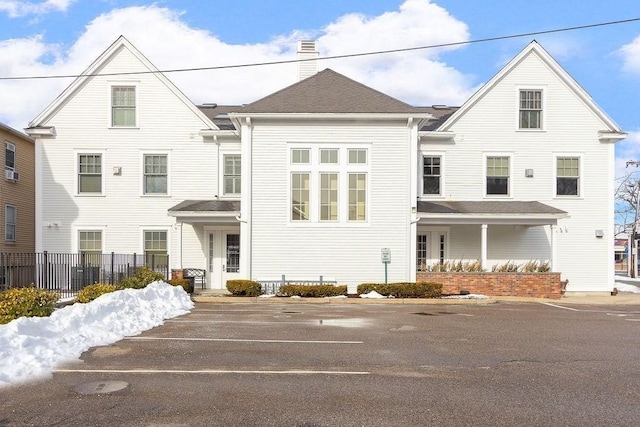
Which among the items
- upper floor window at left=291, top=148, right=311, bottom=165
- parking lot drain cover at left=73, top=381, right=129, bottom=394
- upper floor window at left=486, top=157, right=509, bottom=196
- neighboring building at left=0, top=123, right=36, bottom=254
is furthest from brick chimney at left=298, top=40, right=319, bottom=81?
parking lot drain cover at left=73, top=381, right=129, bottom=394

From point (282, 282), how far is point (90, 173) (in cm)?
930

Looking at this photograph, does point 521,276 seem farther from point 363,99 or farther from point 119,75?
point 119,75

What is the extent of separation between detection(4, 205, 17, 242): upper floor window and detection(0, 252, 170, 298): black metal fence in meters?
3.47

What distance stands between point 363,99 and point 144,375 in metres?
16.3

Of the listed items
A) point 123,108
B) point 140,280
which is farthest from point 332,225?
point 123,108

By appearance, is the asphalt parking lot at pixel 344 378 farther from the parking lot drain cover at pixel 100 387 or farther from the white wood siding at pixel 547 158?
the white wood siding at pixel 547 158

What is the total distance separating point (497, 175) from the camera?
79.2ft

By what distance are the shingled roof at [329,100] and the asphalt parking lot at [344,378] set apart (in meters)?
10.1

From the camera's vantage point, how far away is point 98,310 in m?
11.8

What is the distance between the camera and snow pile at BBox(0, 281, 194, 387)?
7.76 metres

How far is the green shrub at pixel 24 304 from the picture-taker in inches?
408

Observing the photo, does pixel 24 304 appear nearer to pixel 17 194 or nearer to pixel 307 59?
pixel 17 194

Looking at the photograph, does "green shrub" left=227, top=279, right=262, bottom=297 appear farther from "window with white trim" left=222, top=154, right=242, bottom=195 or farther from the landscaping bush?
"window with white trim" left=222, top=154, right=242, bottom=195

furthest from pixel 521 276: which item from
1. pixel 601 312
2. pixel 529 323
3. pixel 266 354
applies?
pixel 266 354
